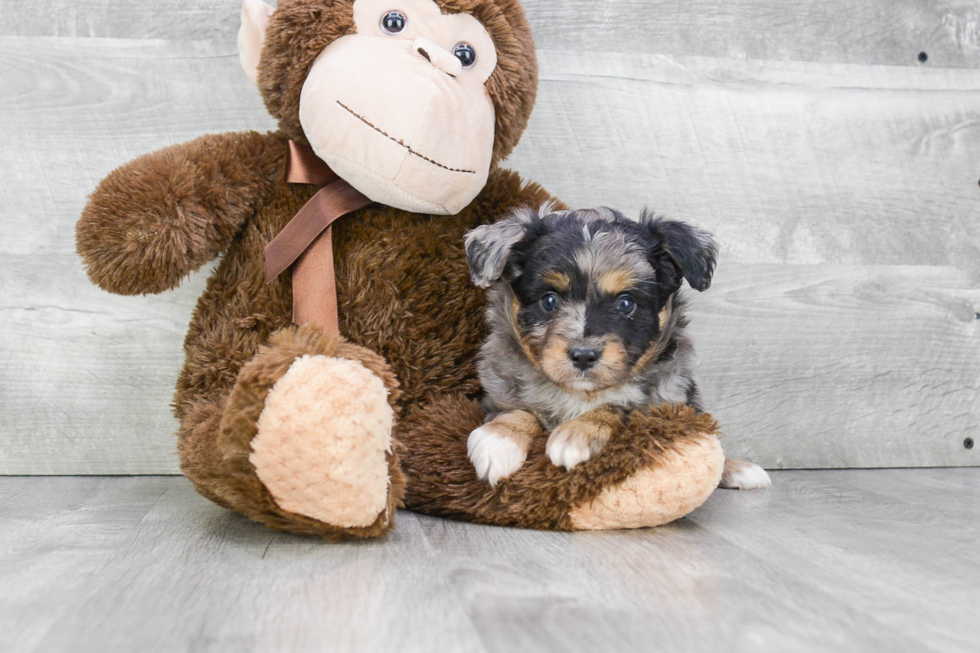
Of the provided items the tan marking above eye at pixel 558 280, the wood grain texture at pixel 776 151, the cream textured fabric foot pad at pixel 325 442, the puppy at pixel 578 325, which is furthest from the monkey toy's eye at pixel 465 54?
the cream textured fabric foot pad at pixel 325 442

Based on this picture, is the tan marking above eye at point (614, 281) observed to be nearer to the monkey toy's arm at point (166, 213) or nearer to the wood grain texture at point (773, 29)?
the monkey toy's arm at point (166, 213)

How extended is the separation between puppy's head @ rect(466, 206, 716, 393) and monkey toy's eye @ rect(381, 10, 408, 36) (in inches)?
20.2

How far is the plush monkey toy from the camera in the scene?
162 centimetres

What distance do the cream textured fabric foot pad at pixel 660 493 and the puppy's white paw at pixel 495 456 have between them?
17 centimetres

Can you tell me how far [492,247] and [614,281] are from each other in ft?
0.96

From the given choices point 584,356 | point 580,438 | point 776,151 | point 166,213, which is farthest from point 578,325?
point 776,151

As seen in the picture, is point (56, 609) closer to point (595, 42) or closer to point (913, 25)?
→ point (595, 42)

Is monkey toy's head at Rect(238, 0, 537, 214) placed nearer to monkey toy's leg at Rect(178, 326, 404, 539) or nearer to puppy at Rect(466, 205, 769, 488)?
puppy at Rect(466, 205, 769, 488)

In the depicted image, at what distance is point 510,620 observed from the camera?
1261 millimetres

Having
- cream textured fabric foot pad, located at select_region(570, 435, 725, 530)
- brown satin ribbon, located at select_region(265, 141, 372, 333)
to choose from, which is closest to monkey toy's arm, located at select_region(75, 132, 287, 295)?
brown satin ribbon, located at select_region(265, 141, 372, 333)

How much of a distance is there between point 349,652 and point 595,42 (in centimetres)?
214

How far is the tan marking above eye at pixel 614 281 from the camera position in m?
1.89

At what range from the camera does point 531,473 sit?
185 centimetres

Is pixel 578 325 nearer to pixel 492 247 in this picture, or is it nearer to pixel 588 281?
pixel 588 281
